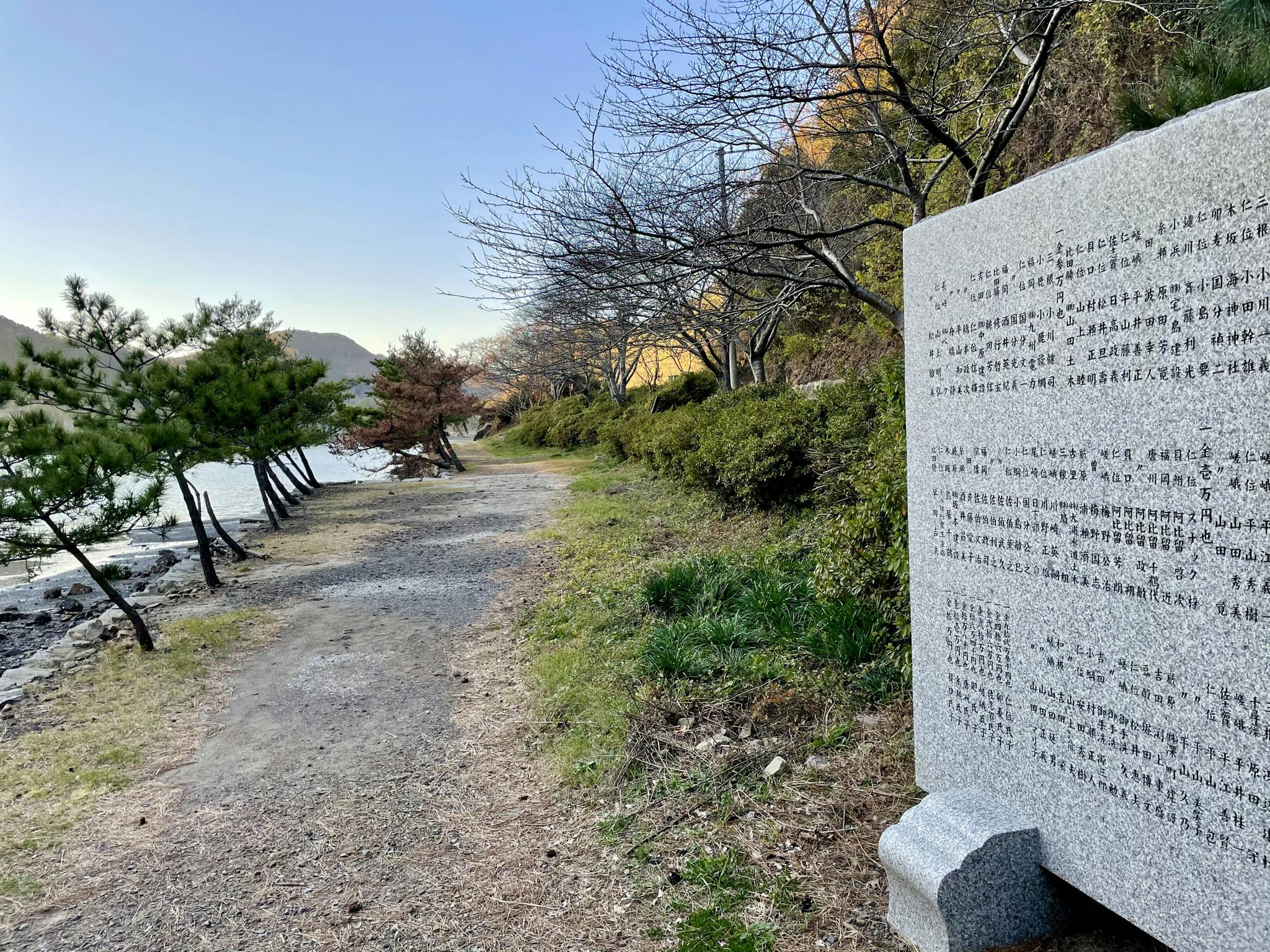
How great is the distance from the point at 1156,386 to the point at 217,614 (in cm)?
810

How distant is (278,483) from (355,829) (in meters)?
13.9

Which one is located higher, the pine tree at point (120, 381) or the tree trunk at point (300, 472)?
the pine tree at point (120, 381)

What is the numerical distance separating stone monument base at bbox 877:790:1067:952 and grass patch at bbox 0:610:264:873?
11.5 feet

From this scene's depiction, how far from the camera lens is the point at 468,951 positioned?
253cm

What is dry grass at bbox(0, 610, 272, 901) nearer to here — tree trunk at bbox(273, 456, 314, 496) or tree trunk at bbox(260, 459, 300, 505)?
tree trunk at bbox(260, 459, 300, 505)

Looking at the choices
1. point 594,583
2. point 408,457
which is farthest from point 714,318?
point 408,457

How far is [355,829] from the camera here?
3383 mm

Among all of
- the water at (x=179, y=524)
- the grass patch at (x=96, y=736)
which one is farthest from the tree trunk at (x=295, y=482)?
the grass patch at (x=96, y=736)

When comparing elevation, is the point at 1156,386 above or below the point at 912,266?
below

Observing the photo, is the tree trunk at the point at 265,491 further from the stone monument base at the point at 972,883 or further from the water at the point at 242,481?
the stone monument base at the point at 972,883

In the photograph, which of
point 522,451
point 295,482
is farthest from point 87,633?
point 522,451

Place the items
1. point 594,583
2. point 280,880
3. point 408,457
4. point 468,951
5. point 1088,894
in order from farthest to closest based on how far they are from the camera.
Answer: point 408,457
point 594,583
point 280,880
point 468,951
point 1088,894

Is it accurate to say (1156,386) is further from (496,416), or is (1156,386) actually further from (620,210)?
(496,416)

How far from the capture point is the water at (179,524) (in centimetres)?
1174
